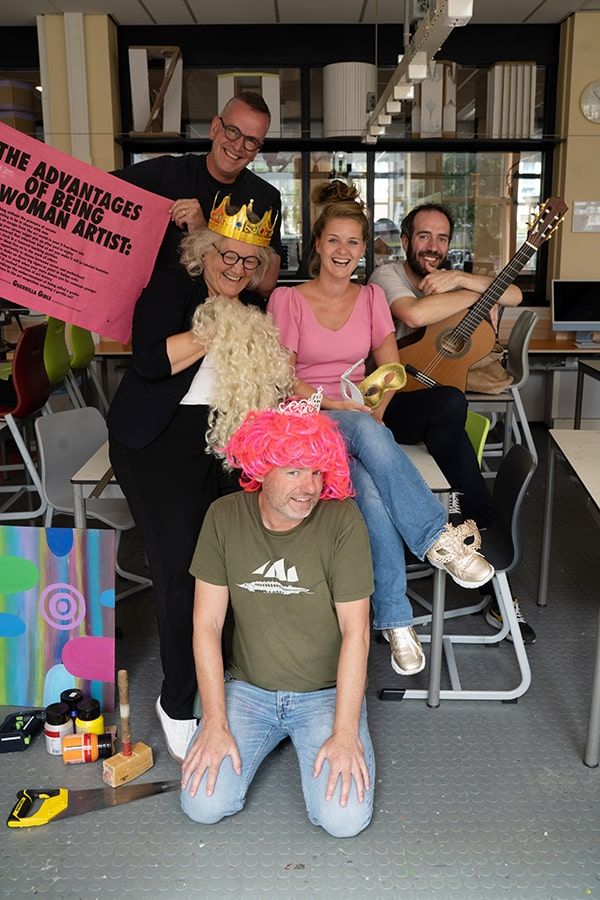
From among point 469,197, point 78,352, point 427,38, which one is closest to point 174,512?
point 427,38

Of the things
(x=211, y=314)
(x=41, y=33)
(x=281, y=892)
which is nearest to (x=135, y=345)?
(x=211, y=314)

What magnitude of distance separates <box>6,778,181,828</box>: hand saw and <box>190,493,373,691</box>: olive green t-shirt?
15.7 inches

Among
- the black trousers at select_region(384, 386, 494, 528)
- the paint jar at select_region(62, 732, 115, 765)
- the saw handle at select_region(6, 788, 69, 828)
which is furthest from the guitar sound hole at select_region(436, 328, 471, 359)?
the saw handle at select_region(6, 788, 69, 828)

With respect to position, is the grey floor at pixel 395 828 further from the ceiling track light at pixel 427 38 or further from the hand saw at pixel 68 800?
the ceiling track light at pixel 427 38

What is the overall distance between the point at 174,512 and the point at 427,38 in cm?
191

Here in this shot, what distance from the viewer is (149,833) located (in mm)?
1926

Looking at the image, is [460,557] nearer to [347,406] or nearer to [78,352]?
[347,406]

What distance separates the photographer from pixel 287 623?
2049 mm

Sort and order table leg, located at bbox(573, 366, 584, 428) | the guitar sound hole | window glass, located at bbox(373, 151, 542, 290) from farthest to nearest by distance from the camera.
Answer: window glass, located at bbox(373, 151, 542, 290), table leg, located at bbox(573, 366, 584, 428), the guitar sound hole

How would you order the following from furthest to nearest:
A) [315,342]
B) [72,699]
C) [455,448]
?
[455,448] → [315,342] → [72,699]

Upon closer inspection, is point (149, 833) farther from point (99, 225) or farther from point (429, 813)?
point (99, 225)

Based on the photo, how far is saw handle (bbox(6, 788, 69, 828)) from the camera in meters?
1.94

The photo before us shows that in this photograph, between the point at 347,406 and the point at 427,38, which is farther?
the point at 427,38

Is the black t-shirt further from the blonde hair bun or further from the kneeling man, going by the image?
the kneeling man
